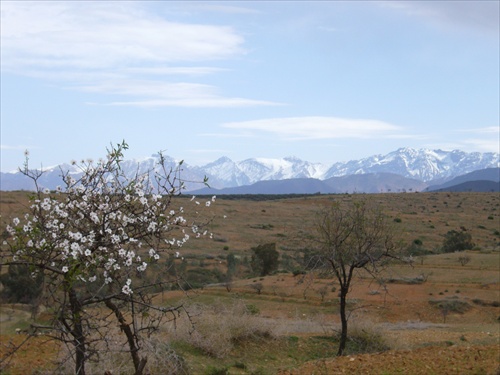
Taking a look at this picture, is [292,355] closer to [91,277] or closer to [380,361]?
[380,361]

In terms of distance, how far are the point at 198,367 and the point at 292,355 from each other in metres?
3.53

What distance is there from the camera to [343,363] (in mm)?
12523

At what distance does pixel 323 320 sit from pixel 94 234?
17.3 meters

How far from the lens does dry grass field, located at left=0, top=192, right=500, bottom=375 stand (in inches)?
489

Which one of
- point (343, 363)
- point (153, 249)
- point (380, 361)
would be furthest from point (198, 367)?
point (153, 249)

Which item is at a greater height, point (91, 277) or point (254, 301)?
point (91, 277)

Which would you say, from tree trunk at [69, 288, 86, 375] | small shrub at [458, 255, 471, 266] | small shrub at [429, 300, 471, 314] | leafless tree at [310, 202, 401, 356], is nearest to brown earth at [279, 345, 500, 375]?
leafless tree at [310, 202, 401, 356]

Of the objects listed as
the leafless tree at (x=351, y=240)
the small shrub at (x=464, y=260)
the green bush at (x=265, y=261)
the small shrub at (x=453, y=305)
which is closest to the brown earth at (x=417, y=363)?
the leafless tree at (x=351, y=240)

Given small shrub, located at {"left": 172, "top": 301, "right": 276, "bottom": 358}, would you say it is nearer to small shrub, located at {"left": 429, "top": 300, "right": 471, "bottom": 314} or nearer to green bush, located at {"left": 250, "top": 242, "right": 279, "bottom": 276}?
small shrub, located at {"left": 429, "top": 300, "right": 471, "bottom": 314}

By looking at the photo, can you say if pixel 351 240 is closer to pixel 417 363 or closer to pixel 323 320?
pixel 417 363

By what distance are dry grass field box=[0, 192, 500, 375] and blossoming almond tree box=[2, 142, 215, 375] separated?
1.55ft

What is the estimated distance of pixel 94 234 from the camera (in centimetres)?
658

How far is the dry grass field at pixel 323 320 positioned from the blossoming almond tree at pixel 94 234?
1.55 ft

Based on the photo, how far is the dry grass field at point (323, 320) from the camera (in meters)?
12.4
